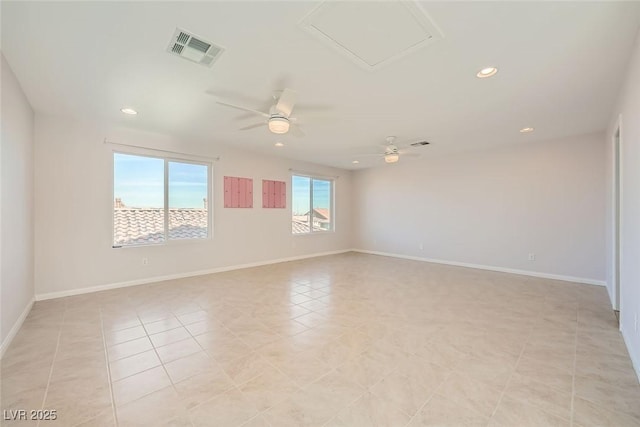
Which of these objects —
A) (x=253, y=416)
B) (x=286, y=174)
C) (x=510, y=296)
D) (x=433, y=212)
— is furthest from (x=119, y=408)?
(x=433, y=212)

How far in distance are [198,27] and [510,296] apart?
485 cm

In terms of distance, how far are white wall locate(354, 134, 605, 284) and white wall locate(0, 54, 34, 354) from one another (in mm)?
6031

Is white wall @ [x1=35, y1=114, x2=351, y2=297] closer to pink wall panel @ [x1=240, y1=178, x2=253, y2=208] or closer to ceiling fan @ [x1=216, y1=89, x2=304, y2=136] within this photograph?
pink wall panel @ [x1=240, y1=178, x2=253, y2=208]

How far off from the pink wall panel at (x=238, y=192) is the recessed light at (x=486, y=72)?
4.51m

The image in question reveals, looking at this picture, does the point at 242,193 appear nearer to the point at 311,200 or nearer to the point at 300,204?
the point at 300,204

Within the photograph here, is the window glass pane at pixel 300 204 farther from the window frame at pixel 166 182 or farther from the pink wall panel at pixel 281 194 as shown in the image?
the window frame at pixel 166 182

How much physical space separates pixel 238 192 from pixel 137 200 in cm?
179

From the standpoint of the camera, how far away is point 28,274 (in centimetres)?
325

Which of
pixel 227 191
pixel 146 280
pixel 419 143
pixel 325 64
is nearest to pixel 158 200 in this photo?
pixel 227 191

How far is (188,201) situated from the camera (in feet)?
16.4

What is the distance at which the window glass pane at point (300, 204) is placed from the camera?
6.76 meters

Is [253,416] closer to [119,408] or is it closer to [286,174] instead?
[119,408]

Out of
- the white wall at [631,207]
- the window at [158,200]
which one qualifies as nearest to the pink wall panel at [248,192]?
the window at [158,200]

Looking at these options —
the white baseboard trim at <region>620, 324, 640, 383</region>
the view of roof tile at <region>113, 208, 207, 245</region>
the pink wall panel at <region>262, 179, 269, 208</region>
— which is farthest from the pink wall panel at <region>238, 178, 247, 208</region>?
the white baseboard trim at <region>620, 324, 640, 383</region>
